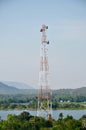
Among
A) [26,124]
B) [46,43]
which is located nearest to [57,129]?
[26,124]

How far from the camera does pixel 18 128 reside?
13.7 feet

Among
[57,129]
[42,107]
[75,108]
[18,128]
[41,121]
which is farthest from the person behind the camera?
[75,108]

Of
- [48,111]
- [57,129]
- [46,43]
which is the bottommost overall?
[57,129]

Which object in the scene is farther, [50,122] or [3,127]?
[50,122]

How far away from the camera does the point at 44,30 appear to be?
4918 millimetres

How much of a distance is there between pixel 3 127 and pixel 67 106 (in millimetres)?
8485

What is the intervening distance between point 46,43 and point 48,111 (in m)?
0.95

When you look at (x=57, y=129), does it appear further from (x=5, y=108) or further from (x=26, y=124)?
(x=5, y=108)

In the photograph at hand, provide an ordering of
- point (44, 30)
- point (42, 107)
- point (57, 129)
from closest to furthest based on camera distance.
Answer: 1. point (57, 129)
2. point (44, 30)
3. point (42, 107)

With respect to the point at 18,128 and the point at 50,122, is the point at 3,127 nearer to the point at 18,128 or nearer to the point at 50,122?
the point at 18,128

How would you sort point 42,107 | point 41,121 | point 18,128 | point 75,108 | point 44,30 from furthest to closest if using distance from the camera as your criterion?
point 75,108 < point 42,107 < point 44,30 < point 41,121 < point 18,128

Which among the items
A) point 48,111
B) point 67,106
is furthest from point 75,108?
point 48,111

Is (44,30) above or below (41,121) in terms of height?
above

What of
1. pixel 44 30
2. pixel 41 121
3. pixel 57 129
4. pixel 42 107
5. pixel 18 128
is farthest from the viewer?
pixel 42 107
